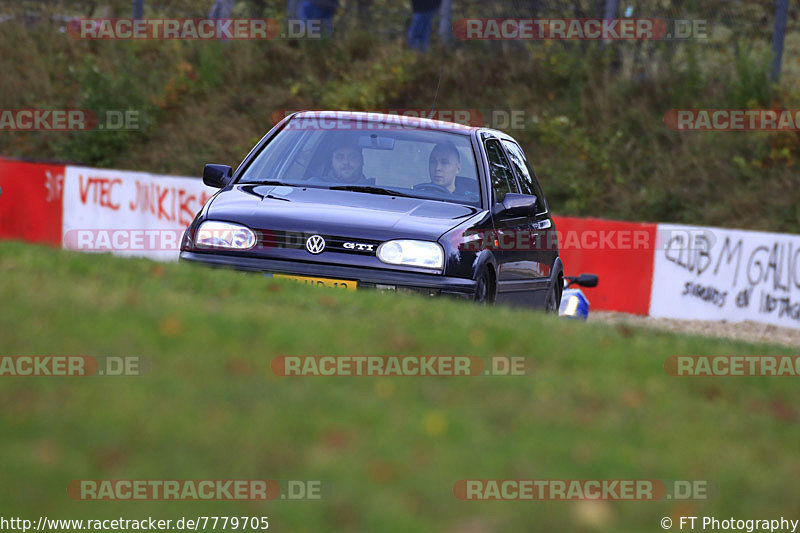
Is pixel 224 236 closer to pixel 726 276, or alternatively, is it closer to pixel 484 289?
pixel 484 289

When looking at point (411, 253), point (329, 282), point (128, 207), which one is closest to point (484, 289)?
point (411, 253)

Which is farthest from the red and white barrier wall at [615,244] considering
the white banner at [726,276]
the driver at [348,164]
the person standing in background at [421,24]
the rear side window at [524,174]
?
the person standing in background at [421,24]

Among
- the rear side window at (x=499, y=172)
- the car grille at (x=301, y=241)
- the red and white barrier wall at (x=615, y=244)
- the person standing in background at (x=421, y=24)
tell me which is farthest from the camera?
the person standing in background at (x=421, y=24)

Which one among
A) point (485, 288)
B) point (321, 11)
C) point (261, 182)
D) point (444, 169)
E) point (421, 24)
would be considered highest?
point (321, 11)

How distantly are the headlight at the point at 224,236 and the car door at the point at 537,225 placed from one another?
255cm

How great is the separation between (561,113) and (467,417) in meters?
19.7

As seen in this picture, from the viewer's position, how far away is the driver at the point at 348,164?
9484 millimetres

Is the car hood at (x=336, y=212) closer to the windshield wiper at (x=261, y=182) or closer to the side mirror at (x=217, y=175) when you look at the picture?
Result: the windshield wiper at (x=261, y=182)

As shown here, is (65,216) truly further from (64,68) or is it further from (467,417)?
(467,417)

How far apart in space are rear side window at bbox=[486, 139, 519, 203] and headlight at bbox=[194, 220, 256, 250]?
205cm

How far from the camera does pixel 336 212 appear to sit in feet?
28.2

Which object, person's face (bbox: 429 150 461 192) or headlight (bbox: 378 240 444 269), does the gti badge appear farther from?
person's face (bbox: 429 150 461 192)

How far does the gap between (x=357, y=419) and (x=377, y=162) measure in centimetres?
509

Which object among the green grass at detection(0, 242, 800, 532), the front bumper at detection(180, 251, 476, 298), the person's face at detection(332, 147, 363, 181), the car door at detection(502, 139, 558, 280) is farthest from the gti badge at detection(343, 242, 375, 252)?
the car door at detection(502, 139, 558, 280)
